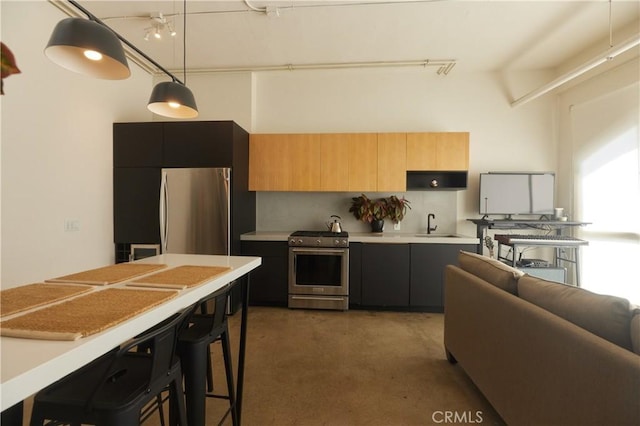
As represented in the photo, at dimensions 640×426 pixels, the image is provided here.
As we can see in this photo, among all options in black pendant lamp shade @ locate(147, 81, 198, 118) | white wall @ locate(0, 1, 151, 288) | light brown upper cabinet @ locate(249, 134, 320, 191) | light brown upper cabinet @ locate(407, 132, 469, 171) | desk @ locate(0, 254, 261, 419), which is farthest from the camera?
light brown upper cabinet @ locate(249, 134, 320, 191)

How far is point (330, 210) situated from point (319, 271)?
97 cm

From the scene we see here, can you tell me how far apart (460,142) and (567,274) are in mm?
2179

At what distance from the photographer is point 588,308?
1.20m

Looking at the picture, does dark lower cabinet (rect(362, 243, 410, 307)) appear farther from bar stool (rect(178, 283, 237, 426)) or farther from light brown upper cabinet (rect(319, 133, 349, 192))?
bar stool (rect(178, 283, 237, 426))

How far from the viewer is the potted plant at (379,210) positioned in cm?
391

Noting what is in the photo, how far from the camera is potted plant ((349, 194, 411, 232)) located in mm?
3906

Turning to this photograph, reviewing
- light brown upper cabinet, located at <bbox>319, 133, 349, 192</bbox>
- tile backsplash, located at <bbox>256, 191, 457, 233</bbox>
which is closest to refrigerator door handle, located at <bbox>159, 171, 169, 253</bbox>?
tile backsplash, located at <bbox>256, 191, 457, 233</bbox>

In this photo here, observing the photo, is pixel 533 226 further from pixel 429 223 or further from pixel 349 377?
pixel 349 377

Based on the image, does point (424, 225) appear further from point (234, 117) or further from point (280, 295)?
point (234, 117)

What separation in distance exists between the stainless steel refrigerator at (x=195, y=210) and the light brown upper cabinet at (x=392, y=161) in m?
1.89

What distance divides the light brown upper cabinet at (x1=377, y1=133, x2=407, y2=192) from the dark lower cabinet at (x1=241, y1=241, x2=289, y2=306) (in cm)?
152

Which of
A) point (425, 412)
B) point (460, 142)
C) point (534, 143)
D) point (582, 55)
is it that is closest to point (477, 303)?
point (425, 412)

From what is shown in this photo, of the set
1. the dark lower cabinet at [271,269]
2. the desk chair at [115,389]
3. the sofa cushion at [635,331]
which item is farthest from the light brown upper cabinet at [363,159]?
the desk chair at [115,389]
